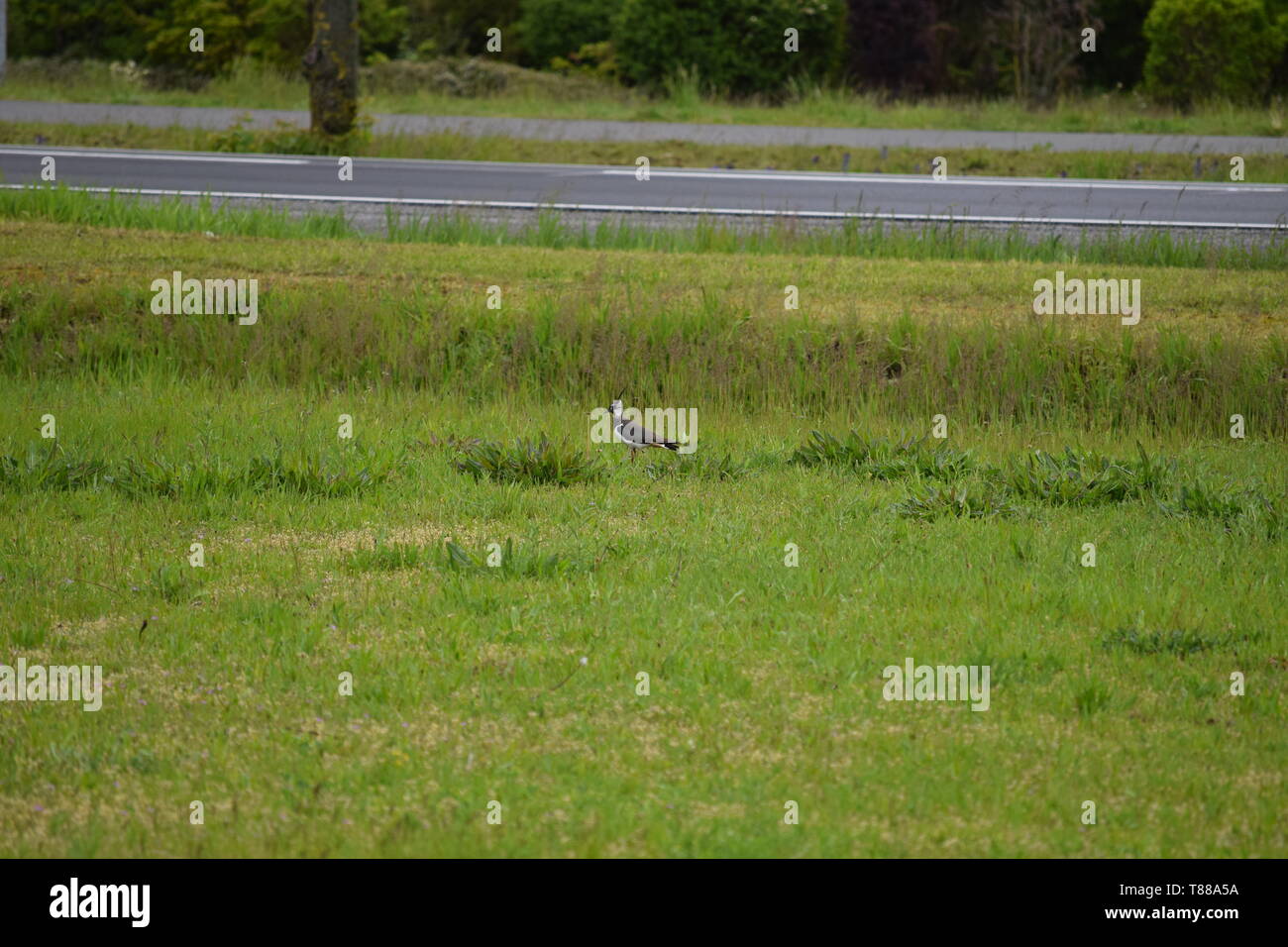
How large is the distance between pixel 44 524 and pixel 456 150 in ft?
49.2

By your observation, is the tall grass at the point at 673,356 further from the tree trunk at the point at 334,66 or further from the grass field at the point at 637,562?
the tree trunk at the point at 334,66

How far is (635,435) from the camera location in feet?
28.6

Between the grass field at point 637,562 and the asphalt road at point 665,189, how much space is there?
3.82m

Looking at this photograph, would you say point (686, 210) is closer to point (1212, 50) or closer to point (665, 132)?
point (665, 132)

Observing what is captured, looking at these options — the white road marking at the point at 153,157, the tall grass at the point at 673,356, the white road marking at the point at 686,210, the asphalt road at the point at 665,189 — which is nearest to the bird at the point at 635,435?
the tall grass at the point at 673,356

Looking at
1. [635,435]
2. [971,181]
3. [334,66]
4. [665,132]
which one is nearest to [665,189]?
[971,181]

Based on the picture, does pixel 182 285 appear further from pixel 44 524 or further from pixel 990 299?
pixel 990 299

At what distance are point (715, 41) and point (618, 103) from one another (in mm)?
2942

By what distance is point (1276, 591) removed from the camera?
634 cm

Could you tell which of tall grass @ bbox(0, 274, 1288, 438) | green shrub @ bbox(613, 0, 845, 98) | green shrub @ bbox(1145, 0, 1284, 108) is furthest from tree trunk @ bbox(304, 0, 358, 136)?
green shrub @ bbox(1145, 0, 1284, 108)

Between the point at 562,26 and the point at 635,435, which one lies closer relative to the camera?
the point at 635,435

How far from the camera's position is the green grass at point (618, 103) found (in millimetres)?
23438

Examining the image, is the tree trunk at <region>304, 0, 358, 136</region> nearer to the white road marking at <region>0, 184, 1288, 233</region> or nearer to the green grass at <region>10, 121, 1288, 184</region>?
the green grass at <region>10, 121, 1288, 184</region>
